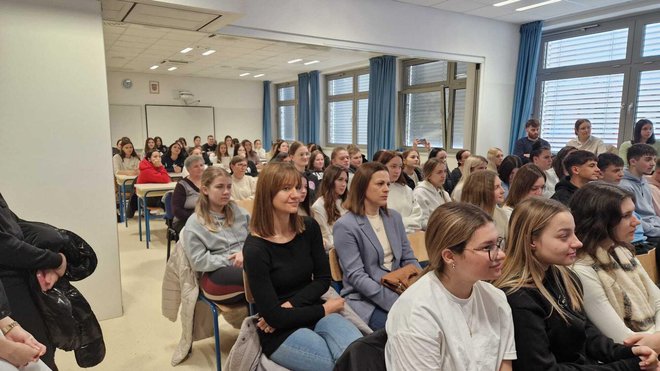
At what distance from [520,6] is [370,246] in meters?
4.71

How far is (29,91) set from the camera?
2707 mm

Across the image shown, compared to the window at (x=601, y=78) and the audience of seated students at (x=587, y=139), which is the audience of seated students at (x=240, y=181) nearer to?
the audience of seated students at (x=587, y=139)

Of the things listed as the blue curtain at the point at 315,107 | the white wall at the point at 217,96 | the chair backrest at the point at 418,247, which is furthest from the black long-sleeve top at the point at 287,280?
the white wall at the point at 217,96

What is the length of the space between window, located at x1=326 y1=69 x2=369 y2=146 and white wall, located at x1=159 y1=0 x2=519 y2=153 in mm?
3360

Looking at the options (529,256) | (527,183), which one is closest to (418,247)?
(527,183)

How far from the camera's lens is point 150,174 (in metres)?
5.45

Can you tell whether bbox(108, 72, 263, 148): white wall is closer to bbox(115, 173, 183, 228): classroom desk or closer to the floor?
bbox(115, 173, 183, 228): classroom desk

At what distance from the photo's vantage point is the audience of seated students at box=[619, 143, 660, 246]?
334 cm

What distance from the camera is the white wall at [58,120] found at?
2666 millimetres

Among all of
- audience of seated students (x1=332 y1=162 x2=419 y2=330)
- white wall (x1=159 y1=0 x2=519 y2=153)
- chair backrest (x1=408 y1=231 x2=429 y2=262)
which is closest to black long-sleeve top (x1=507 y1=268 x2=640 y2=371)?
audience of seated students (x1=332 y1=162 x2=419 y2=330)

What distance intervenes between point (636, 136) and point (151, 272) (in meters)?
5.93

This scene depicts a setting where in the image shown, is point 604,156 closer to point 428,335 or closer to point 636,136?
point 636,136

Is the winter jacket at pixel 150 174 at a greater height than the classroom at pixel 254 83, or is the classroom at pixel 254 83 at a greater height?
the classroom at pixel 254 83

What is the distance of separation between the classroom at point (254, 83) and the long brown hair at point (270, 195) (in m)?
1.26
